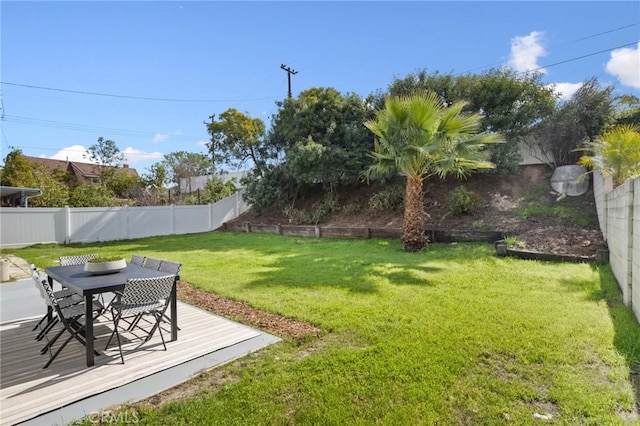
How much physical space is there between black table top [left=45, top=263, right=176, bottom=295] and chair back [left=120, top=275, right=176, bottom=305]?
133 mm

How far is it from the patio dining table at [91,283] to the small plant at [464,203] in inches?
356

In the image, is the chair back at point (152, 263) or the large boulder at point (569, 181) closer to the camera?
the chair back at point (152, 263)

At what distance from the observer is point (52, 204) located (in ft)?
46.5

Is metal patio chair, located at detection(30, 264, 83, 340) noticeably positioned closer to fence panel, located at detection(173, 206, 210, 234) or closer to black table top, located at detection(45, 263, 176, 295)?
black table top, located at detection(45, 263, 176, 295)

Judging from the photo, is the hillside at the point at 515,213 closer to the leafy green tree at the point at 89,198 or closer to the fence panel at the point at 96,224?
the fence panel at the point at 96,224

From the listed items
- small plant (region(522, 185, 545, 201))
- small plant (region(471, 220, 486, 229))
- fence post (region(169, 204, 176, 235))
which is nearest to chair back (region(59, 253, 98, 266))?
small plant (region(471, 220, 486, 229))

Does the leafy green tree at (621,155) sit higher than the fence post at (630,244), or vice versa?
the leafy green tree at (621,155)

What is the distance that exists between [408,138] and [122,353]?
708 centimetres

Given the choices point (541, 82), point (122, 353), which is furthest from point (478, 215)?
point (122, 353)

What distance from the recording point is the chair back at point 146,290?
3238mm

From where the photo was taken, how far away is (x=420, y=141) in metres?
7.91

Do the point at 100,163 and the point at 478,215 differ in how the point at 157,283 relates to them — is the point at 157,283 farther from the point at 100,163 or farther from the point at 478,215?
the point at 100,163

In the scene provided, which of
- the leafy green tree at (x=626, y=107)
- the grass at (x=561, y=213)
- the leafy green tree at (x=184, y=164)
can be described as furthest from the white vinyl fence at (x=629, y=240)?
the leafy green tree at (x=184, y=164)

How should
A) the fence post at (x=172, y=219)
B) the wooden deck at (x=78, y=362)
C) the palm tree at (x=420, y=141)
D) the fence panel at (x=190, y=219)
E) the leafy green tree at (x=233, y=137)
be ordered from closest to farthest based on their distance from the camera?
the wooden deck at (x=78, y=362) → the palm tree at (x=420, y=141) → the fence post at (x=172, y=219) → the fence panel at (x=190, y=219) → the leafy green tree at (x=233, y=137)
